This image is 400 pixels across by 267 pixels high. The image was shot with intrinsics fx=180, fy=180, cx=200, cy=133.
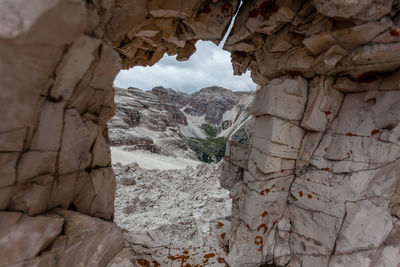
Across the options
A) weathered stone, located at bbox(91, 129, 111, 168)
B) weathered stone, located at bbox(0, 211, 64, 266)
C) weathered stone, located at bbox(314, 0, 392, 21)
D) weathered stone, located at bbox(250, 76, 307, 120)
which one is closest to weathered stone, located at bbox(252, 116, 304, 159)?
weathered stone, located at bbox(250, 76, 307, 120)

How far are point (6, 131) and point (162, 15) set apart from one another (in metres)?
5.39

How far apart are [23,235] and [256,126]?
689 cm

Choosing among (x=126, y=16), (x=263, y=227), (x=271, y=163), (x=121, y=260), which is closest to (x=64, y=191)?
(x=121, y=260)

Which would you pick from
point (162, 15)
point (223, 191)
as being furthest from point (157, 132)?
point (162, 15)

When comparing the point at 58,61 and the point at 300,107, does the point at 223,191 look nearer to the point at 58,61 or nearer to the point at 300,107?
the point at 300,107

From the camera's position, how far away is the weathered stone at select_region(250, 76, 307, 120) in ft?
19.8

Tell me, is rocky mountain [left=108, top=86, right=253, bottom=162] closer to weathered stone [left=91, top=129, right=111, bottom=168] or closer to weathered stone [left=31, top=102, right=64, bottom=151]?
weathered stone [left=91, top=129, right=111, bottom=168]

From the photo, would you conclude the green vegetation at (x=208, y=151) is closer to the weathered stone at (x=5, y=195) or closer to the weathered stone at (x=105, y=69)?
the weathered stone at (x=105, y=69)

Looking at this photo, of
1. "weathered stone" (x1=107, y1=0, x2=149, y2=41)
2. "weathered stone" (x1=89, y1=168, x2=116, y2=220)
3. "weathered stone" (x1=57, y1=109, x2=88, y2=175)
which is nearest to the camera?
"weathered stone" (x1=57, y1=109, x2=88, y2=175)

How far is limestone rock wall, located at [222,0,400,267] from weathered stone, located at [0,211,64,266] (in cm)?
574

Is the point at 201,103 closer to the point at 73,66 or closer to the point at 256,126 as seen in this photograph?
the point at 256,126

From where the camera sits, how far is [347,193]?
5211 millimetres

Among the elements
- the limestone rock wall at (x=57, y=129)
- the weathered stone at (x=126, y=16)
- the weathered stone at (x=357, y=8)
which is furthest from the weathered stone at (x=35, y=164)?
the weathered stone at (x=357, y=8)

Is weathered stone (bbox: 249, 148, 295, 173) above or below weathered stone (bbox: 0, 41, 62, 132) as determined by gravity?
below
